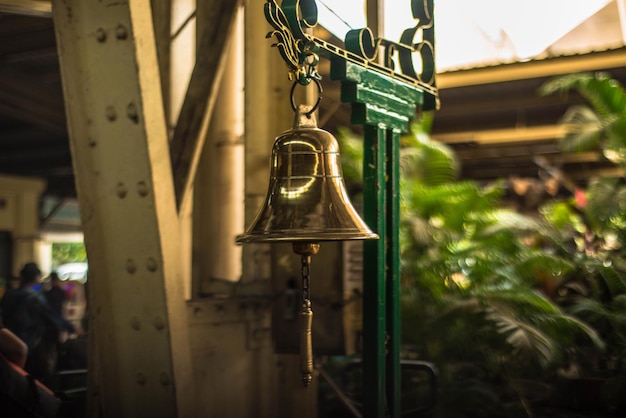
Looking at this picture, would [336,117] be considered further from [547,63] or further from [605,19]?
[605,19]

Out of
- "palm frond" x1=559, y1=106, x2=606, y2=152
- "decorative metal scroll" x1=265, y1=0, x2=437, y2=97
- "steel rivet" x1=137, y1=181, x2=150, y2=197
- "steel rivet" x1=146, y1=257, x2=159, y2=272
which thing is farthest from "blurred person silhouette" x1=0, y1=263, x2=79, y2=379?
"palm frond" x1=559, y1=106, x2=606, y2=152

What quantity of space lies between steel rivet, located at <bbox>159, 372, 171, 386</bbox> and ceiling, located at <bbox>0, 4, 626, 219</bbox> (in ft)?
11.1


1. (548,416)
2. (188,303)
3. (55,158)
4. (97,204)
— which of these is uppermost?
(55,158)

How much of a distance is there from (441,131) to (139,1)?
1006 centimetres

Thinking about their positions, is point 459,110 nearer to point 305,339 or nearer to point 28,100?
point 28,100

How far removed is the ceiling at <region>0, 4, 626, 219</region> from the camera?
7180 millimetres

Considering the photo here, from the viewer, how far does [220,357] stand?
4043mm

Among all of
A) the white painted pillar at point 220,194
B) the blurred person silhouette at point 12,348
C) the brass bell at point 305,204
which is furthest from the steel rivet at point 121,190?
the white painted pillar at point 220,194

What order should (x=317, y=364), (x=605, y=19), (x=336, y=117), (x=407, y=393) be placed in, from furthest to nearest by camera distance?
(x=336, y=117)
(x=605, y=19)
(x=407, y=393)
(x=317, y=364)

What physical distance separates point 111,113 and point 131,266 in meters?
0.65

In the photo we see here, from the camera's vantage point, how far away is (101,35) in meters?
2.97

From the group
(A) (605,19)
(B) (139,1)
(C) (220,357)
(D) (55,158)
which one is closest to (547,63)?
(A) (605,19)

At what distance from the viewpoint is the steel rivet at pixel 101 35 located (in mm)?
2961

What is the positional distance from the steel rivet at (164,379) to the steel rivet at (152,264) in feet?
1.47
